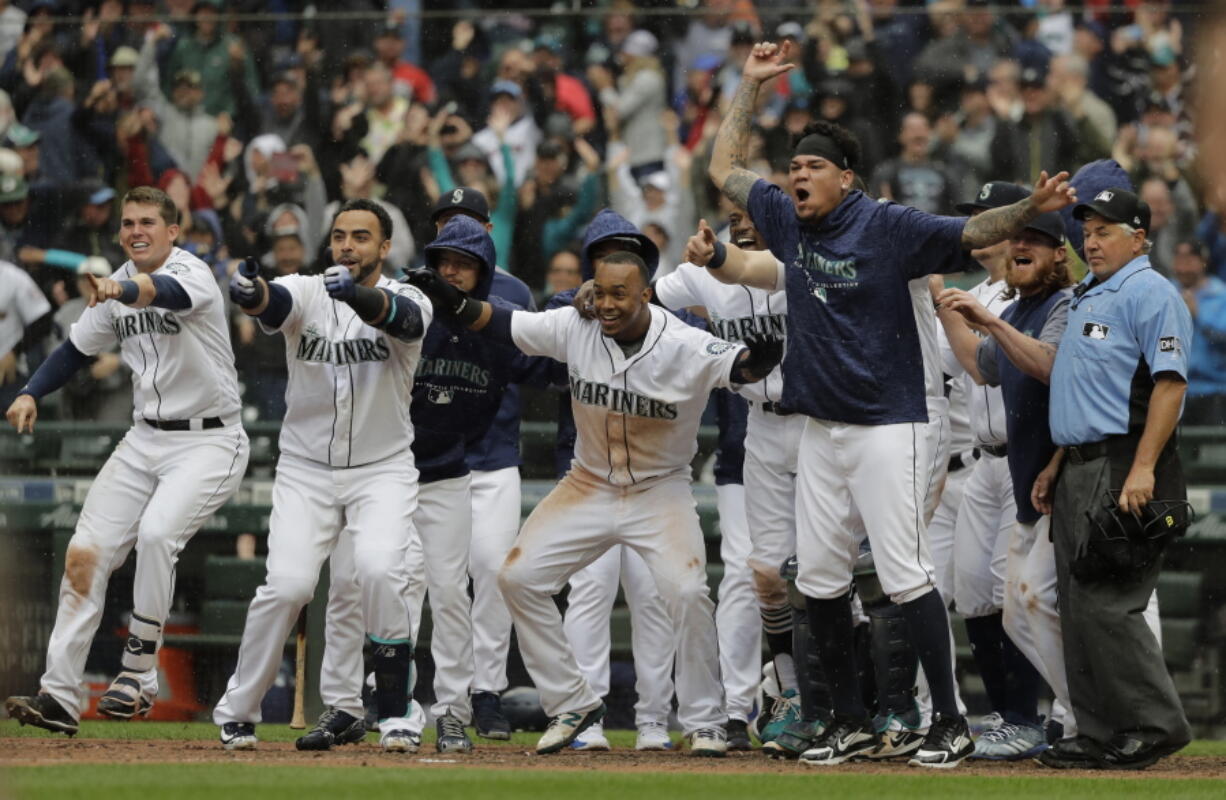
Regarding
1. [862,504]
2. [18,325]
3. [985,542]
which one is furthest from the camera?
[18,325]

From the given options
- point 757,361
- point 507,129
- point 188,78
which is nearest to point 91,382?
point 188,78

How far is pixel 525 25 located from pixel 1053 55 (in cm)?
285

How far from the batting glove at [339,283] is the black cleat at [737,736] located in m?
2.21

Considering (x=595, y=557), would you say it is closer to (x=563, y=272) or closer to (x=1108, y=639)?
(x=1108, y=639)

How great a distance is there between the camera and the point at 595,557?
6.55 metres

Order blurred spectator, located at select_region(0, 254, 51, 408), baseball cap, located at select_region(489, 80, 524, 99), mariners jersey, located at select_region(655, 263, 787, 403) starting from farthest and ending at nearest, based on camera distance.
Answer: baseball cap, located at select_region(489, 80, 524, 99) < blurred spectator, located at select_region(0, 254, 51, 408) < mariners jersey, located at select_region(655, 263, 787, 403)

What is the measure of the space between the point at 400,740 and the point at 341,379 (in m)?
1.29

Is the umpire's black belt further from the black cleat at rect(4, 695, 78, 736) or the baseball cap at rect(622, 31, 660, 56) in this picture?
the baseball cap at rect(622, 31, 660, 56)

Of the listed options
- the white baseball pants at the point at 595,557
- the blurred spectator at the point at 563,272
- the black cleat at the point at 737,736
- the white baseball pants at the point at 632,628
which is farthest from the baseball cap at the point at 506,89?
the black cleat at the point at 737,736

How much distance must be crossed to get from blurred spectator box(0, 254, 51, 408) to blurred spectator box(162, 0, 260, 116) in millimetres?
1372

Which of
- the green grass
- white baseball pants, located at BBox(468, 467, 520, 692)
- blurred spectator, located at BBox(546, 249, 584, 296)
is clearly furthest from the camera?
blurred spectator, located at BBox(546, 249, 584, 296)

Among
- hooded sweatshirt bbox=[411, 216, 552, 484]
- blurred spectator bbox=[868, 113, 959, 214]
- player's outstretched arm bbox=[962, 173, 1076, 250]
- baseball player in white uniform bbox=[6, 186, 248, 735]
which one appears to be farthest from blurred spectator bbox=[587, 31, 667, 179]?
player's outstretched arm bbox=[962, 173, 1076, 250]

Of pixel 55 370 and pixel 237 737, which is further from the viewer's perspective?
pixel 55 370

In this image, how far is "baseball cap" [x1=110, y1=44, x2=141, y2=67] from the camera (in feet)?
32.2
